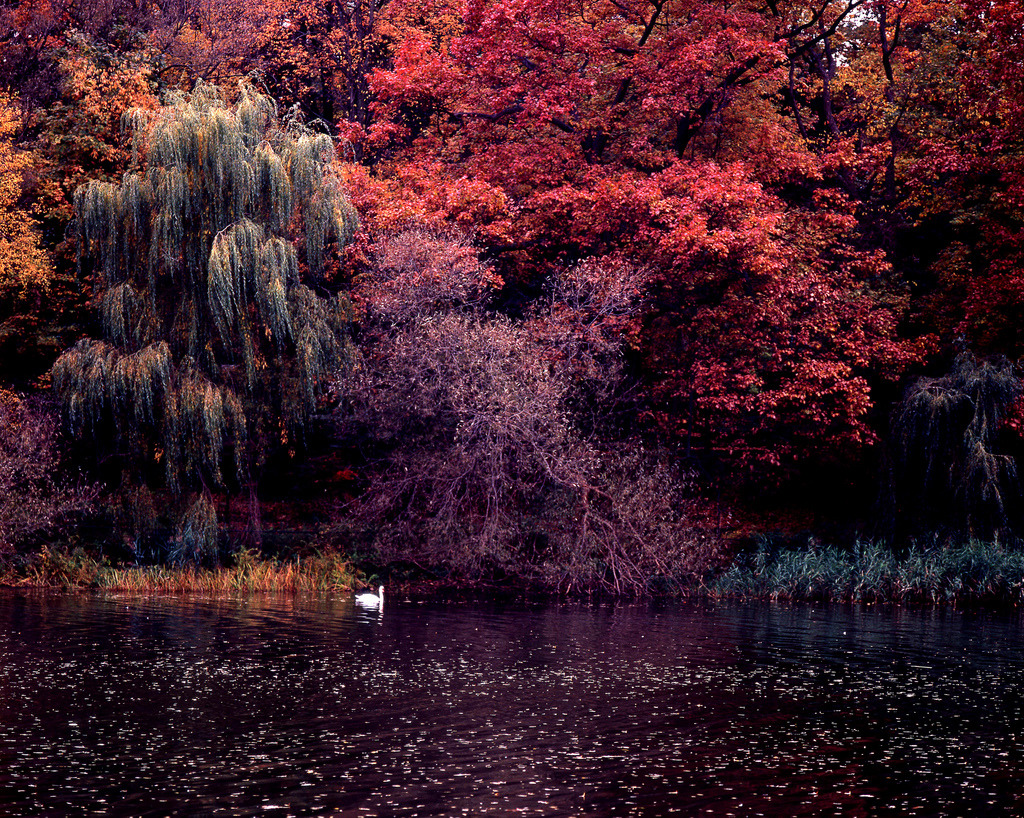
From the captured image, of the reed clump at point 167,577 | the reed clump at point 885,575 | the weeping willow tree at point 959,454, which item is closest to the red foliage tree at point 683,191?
the weeping willow tree at point 959,454

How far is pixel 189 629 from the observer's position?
21938 mm

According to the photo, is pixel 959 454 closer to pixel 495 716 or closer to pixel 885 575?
pixel 885 575

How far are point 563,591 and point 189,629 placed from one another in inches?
451

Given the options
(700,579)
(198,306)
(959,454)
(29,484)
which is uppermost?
(198,306)

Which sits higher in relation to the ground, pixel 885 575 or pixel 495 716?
pixel 495 716

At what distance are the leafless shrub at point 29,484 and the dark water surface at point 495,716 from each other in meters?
4.58

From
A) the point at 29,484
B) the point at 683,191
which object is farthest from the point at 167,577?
the point at 683,191

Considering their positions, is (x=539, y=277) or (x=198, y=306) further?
(x=539, y=277)

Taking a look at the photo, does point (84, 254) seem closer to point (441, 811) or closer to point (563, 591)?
point (563, 591)

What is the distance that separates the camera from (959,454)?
101 feet

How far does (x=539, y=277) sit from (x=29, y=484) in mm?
15862

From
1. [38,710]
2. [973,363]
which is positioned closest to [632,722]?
[38,710]

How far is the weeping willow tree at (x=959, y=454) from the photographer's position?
30359 mm

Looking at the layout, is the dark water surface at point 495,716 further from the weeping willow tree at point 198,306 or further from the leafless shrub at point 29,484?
the weeping willow tree at point 198,306
